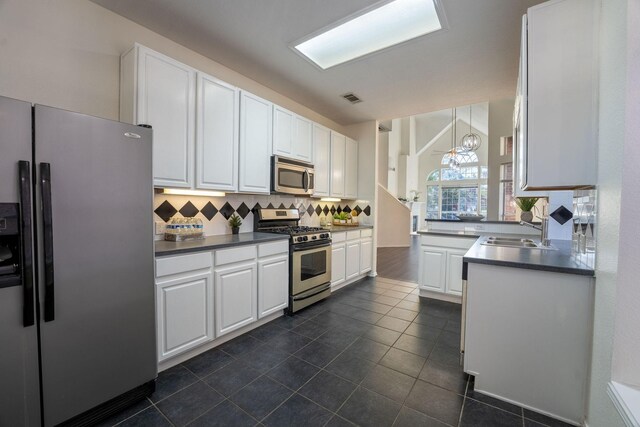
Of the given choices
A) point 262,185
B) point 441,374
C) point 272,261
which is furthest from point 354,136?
point 441,374

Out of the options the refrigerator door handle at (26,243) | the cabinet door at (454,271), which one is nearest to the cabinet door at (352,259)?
the cabinet door at (454,271)

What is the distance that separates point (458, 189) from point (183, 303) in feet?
43.4

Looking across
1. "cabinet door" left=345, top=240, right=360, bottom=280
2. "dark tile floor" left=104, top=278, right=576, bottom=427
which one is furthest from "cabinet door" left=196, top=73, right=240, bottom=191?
"cabinet door" left=345, top=240, right=360, bottom=280

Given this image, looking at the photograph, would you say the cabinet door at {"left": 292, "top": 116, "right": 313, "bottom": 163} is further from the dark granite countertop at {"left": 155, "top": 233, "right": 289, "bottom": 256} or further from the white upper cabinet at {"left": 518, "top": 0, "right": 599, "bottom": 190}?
the white upper cabinet at {"left": 518, "top": 0, "right": 599, "bottom": 190}

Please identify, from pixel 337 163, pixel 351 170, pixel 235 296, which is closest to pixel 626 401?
pixel 235 296

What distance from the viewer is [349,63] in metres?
2.78

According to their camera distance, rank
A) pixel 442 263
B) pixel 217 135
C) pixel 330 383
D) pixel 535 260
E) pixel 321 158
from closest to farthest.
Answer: pixel 535 260, pixel 330 383, pixel 217 135, pixel 442 263, pixel 321 158

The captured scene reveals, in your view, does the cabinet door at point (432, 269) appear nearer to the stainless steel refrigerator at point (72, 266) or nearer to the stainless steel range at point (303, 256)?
the stainless steel range at point (303, 256)

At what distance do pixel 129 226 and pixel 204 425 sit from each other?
121cm

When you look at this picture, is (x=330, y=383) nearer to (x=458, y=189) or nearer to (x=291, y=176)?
(x=291, y=176)

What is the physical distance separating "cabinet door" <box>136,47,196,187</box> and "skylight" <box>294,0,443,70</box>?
1114 mm

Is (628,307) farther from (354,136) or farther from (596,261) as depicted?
(354,136)

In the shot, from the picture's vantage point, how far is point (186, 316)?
6.63 ft

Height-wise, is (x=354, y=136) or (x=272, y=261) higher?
(x=354, y=136)
